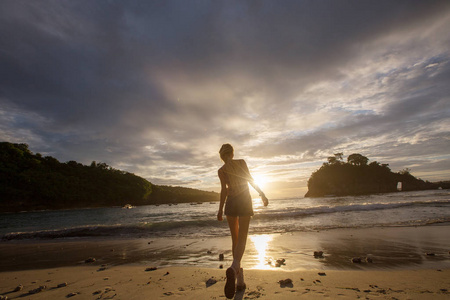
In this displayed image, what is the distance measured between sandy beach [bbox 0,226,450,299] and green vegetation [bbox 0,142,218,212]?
7650cm

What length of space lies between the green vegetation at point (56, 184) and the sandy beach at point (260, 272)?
251ft

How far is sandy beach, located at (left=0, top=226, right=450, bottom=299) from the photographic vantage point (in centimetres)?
329

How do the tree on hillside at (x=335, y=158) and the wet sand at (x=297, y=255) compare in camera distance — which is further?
the tree on hillside at (x=335, y=158)

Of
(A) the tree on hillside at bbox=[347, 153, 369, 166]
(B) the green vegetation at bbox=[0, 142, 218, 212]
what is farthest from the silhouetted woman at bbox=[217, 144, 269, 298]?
(A) the tree on hillside at bbox=[347, 153, 369, 166]

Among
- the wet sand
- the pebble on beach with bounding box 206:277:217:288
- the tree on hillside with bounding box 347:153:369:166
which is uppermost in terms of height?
the tree on hillside with bounding box 347:153:369:166

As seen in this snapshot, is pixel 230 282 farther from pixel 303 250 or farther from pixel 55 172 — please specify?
pixel 55 172

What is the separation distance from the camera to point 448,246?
6.10 meters

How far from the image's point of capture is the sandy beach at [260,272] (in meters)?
3.29

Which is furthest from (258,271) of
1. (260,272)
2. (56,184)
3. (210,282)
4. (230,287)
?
(56,184)

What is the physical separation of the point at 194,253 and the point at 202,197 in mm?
118391

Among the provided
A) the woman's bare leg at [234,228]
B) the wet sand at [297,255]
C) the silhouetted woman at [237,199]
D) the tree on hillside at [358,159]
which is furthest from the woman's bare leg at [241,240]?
the tree on hillside at [358,159]

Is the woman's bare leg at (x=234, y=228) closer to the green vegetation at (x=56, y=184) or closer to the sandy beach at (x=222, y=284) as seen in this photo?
the sandy beach at (x=222, y=284)

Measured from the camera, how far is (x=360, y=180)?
105062 mm

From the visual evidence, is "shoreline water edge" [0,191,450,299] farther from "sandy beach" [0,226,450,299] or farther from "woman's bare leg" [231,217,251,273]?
"woman's bare leg" [231,217,251,273]
